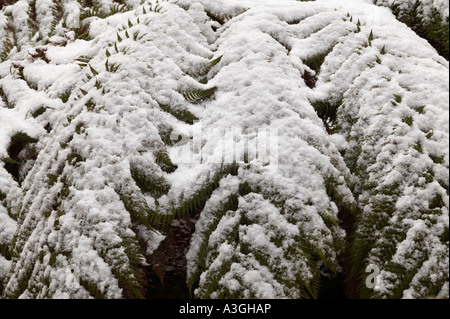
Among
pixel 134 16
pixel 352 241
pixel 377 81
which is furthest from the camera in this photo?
pixel 134 16

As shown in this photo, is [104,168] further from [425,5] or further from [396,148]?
[425,5]

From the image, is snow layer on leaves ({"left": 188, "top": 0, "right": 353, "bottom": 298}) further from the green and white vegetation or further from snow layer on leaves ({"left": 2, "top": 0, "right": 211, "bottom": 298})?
snow layer on leaves ({"left": 2, "top": 0, "right": 211, "bottom": 298})

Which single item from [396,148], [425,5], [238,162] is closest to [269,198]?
[238,162]

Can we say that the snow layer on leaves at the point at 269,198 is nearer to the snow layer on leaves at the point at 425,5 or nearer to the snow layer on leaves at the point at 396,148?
the snow layer on leaves at the point at 396,148

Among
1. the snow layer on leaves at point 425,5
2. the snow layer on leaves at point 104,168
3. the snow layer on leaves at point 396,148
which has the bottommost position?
the snow layer on leaves at point 104,168

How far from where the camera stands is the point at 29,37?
6.85 ft

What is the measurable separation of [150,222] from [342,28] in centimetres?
103

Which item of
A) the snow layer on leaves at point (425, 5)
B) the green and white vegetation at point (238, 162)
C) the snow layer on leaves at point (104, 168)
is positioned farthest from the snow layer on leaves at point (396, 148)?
the snow layer on leaves at point (104, 168)

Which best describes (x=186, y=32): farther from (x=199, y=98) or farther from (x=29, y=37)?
(x=29, y=37)

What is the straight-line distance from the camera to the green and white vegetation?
882 millimetres

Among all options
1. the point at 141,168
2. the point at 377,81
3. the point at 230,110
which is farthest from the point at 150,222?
the point at 377,81

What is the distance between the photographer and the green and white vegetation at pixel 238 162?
34.7 inches

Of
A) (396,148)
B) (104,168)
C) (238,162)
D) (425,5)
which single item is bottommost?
(104,168)

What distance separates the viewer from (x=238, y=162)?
1.04 meters
